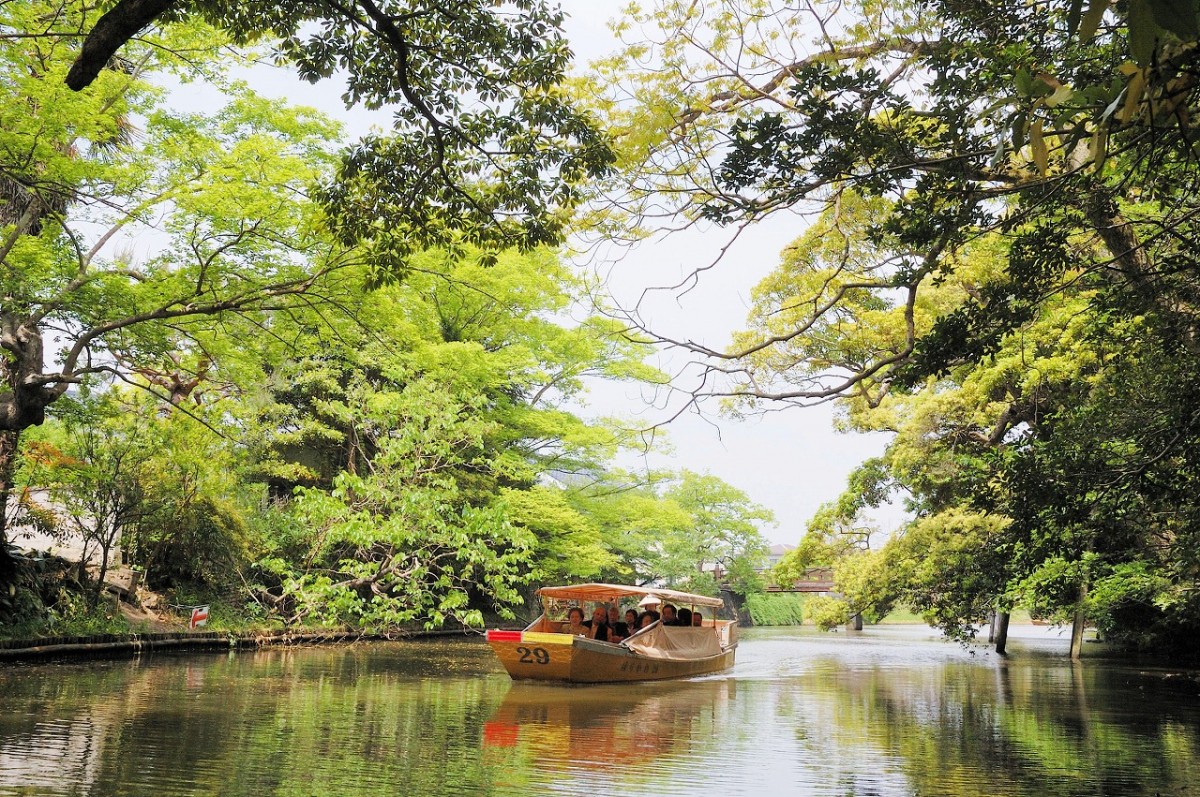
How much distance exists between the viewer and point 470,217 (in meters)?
8.07

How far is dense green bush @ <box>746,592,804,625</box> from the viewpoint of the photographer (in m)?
48.4

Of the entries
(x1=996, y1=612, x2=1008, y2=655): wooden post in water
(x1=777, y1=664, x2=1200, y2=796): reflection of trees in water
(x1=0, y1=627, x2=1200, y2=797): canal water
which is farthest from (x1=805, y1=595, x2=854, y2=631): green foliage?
(x1=996, y1=612, x2=1008, y2=655): wooden post in water

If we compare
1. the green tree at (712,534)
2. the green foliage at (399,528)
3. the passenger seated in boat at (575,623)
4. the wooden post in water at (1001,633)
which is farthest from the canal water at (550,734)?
the green tree at (712,534)

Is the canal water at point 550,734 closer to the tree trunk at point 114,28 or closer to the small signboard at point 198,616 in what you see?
the small signboard at point 198,616

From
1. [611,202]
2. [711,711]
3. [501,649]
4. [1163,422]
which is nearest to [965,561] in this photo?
[711,711]

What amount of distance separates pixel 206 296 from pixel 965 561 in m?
13.6

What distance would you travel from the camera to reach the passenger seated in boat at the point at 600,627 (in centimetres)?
1778

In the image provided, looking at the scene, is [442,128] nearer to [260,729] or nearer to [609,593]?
[260,729]

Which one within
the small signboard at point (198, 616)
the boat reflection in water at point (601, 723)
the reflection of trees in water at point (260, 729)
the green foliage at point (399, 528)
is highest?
the green foliage at point (399, 528)

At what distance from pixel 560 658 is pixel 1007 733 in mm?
6816

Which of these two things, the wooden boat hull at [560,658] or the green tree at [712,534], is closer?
the wooden boat hull at [560,658]

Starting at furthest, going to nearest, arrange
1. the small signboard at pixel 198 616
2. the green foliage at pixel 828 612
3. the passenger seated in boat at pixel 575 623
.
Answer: the green foliage at pixel 828 612
the passenger seated in boat at pixel 575 623
the small signboard at pixel 198 616

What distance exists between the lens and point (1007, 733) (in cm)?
1037

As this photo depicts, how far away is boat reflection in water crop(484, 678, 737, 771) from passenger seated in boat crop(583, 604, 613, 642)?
5.18 ft
